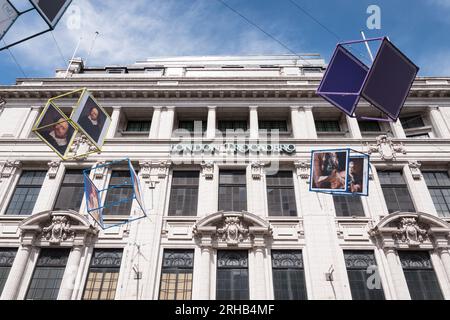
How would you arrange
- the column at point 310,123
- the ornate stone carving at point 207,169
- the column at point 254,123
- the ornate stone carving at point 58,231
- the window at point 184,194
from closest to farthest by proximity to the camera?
the ornate stone carving at point 58,231
the window at point 184,194
the ornate stone carving at point 207,169
the column at point 310,123
the column at point 254,123

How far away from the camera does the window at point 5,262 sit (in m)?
15.3

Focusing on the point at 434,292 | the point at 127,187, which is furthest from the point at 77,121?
the point at 434,292

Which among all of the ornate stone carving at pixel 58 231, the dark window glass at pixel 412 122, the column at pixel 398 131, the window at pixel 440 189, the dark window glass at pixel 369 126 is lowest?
the ornate stone carving at pixel 58 231

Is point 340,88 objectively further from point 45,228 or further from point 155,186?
point 45,228

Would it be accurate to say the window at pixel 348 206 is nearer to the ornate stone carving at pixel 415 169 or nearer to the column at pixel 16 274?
the ornate stone carving at pixel 415 169

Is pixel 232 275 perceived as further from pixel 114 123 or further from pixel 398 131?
pixel 398 131

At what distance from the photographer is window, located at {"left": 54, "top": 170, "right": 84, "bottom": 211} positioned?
1788cm

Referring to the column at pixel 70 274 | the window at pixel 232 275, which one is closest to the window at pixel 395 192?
the window at pixel 232 275

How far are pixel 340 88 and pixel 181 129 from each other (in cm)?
1218

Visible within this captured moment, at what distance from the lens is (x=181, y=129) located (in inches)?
862

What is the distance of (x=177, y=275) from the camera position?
15375mm

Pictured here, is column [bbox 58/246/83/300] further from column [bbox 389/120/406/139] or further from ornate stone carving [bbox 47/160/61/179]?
column [bbox 389/120/406/139]

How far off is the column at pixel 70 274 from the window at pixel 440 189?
17910 mm

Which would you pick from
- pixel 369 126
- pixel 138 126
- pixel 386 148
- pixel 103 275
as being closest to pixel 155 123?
pixel 138 126
